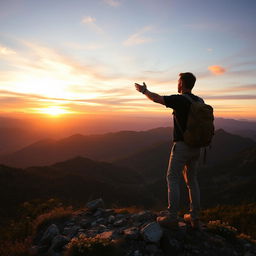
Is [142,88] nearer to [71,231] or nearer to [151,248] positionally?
[151,248]

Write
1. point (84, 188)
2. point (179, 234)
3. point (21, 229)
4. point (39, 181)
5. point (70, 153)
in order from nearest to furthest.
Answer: point (179, 234)
point (21, 229)
point (39, 181)
point (84, 188)
point (70, 153)

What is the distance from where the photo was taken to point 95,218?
765 cm

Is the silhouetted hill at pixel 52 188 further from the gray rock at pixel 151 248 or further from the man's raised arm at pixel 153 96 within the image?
the man's raised arm at pixel 153 96

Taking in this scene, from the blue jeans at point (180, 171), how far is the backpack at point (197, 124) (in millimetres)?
219

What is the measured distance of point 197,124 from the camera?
455 cm

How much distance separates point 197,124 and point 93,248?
2917 millimetres

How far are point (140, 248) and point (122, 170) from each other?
86.6 metres

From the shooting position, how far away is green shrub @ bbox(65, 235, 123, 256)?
170 inches

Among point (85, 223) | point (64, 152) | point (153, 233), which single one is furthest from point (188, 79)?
point (64, 152)

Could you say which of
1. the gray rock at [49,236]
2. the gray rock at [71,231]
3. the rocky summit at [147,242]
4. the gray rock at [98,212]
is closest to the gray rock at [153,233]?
the rocky summit at [147,242]

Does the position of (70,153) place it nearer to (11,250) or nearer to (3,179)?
(3,179)

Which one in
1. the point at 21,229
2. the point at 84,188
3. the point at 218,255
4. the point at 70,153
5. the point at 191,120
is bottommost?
the point at 70,153

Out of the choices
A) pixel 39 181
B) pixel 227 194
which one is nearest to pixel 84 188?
pixel 39 181

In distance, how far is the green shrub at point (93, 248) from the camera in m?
4.32
